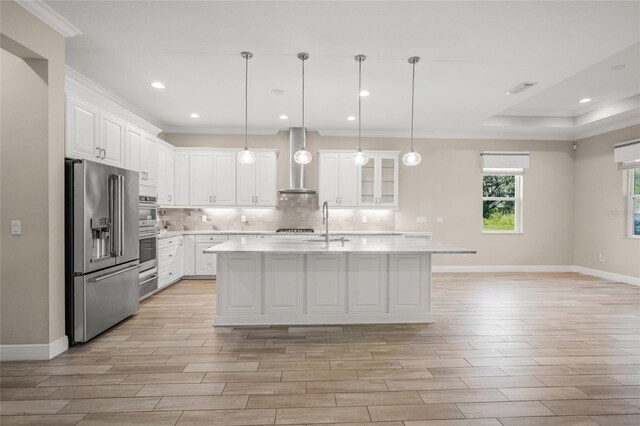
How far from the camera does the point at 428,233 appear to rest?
662cm

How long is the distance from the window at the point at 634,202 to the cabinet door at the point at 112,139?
8136 millimetres

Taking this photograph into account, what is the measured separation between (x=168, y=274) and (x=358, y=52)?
14.6ft

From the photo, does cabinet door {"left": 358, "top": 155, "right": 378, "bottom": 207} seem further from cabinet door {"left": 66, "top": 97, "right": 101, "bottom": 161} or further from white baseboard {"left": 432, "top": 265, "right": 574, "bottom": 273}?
cabinet door {"left": 66, "top": 97, "right": 101, "bottom": 161}

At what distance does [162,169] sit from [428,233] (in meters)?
5.04

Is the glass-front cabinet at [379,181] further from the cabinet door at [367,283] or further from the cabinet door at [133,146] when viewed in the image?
the cabinet door at [133,146]

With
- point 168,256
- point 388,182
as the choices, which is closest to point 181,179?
point 168,256

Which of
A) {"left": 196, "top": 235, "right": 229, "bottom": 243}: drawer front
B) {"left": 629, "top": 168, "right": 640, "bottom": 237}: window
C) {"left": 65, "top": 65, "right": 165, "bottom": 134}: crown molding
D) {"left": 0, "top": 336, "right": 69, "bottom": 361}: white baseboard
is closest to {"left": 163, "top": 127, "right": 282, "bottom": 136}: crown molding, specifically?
{"left": 65, "top": 65, "right": 165, "bottom": 134}: crown molding

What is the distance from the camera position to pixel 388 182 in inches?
263

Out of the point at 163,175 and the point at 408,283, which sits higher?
the point at 163,175

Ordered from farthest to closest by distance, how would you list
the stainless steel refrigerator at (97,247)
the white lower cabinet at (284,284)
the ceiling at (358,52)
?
the white lower cabinet at (284,284) → the stainless steel refrigerator at (97,247) → the ceiling at (358,52)

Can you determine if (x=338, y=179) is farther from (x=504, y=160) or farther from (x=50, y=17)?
(x=50, y=17)

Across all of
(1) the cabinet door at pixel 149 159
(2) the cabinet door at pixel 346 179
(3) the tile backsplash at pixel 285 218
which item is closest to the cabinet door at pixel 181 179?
(3) the tile backsplash at pixel 285 218

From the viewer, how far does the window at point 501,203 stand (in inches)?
282

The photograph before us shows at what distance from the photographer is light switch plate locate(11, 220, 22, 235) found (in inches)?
111
